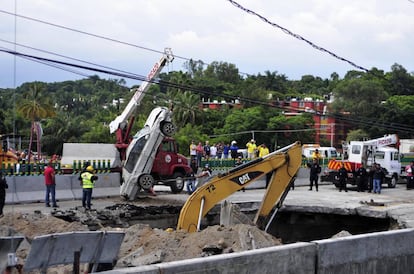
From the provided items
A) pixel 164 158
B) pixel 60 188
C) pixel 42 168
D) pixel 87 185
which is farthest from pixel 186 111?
pixel 87 185

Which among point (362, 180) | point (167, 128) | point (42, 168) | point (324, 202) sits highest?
point (167, 128)

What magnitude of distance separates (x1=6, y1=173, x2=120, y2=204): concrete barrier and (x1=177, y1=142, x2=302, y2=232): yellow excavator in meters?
8.09

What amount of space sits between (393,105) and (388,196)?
5308 centimetres

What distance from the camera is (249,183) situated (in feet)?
55.6

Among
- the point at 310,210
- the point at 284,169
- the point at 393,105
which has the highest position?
the point at 393,105

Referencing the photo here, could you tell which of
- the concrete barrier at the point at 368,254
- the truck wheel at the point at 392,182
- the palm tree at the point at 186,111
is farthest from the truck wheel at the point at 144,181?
the palm tree at the point at 186,111

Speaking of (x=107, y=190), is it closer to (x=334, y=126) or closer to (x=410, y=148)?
(x=410, y=148)

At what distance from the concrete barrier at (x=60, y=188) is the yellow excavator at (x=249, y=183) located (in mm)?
8093

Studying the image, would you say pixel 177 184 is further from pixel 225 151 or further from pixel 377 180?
pixel 225 151

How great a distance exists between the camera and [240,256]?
25.8ft

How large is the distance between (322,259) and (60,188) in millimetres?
16505

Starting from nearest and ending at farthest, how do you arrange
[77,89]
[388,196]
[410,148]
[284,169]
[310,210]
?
[284,169] → [310,210] → [388,196] → [410,148] → [77,89]

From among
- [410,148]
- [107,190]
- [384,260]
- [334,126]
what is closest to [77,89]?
[334,126]

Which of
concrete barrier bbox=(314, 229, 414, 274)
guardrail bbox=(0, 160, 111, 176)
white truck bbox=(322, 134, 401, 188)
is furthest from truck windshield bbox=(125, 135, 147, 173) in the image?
concrete barrier bbox=(314, 229, 414, 274)
